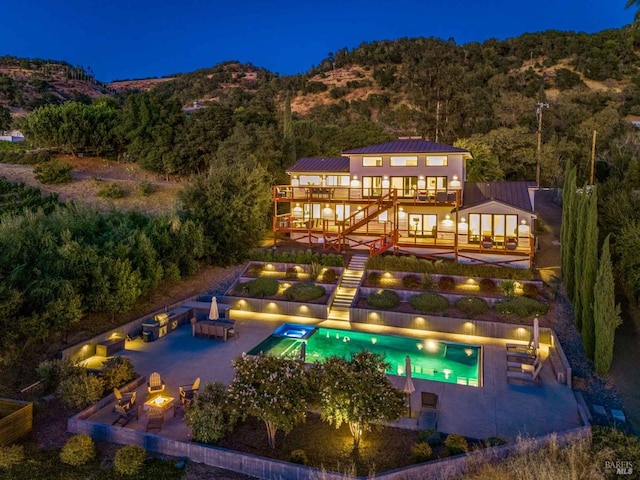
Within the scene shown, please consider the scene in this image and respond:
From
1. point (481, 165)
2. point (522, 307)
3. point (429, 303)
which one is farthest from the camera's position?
point (481, 165)

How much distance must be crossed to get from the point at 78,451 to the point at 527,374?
1079 centimetres

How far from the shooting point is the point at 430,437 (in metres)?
8.77

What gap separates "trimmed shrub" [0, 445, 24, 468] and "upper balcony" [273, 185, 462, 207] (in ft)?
59.3

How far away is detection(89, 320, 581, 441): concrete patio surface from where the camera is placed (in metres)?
9.52

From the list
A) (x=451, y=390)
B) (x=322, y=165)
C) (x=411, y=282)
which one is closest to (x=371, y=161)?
(x=322, y=165)

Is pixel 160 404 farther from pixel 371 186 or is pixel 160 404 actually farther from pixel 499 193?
pixel 499 193

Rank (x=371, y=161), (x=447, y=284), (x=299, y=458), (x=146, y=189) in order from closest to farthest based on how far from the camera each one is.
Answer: (x=299, y=458) → (x=447, y=284) → (x=371, y=161) → (x=146, y=189)

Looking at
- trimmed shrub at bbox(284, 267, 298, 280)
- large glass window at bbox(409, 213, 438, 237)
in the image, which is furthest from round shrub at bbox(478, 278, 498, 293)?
trimmed shrub at bbox(284, 267, 298, 280)

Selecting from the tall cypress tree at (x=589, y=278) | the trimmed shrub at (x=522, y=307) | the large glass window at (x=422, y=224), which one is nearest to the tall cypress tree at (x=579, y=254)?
the tall cypress tree at (x=589, y=278)

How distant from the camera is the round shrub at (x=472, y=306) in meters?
16.4

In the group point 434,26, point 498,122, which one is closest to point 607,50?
point 498,122

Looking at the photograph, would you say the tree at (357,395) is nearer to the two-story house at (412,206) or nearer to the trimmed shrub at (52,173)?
the two-story house at (412,206)

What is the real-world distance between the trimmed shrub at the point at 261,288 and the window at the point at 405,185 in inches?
382

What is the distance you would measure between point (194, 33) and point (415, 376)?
193 m
